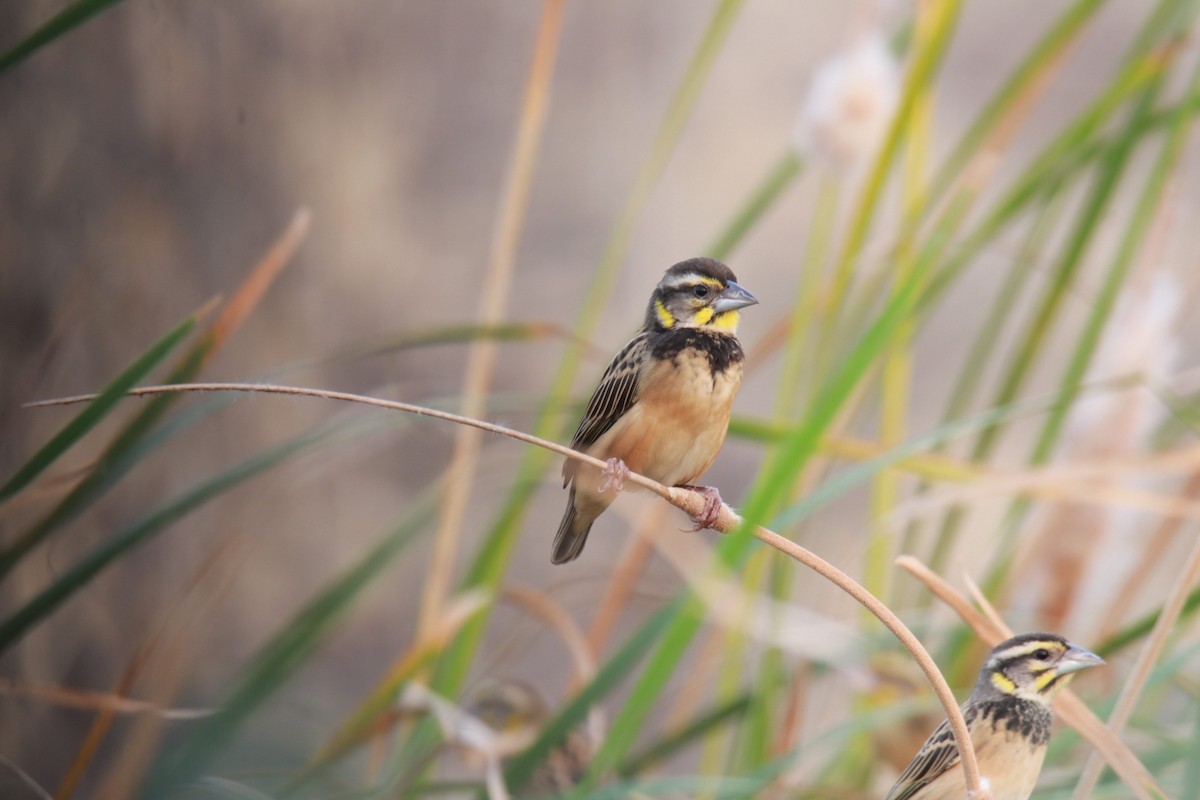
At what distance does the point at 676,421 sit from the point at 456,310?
71.7 inches

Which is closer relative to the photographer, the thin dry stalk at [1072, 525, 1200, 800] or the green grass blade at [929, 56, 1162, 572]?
the thin dry stalk at [1072, 525, 1200, 800]

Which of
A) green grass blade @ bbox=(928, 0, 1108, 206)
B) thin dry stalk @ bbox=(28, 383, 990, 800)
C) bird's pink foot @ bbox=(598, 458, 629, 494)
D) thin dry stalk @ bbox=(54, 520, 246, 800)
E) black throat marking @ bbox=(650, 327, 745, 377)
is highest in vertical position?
green grass blade @ bbox=(928, 0, 1108, 206)

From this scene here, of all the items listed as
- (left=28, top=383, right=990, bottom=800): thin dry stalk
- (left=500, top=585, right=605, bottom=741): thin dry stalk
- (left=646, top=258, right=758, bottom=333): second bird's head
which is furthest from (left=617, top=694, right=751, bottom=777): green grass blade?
(left=28, top=383, right=990, bottom=800): thin dry stalk

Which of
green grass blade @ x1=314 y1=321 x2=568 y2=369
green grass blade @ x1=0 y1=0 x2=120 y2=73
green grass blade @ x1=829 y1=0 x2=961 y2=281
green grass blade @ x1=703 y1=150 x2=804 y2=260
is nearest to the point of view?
green grass blade @ x1=0 y1=0 x2=120 y2=73

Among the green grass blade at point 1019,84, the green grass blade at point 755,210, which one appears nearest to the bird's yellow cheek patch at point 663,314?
the green grass blade at point 755,210

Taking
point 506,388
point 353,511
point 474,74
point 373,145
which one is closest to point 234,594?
point 353,511

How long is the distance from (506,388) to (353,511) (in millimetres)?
402

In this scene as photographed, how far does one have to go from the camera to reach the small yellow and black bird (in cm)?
49

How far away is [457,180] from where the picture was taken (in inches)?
89.6

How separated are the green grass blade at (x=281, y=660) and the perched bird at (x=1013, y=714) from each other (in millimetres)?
539

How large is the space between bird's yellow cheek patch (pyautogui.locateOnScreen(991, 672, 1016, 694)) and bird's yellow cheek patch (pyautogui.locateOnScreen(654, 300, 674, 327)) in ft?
0.69

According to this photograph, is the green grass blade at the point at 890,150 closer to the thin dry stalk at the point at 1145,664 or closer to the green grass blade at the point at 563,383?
the green grass blade at the point at 563,383

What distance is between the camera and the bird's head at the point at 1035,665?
1.36 ft

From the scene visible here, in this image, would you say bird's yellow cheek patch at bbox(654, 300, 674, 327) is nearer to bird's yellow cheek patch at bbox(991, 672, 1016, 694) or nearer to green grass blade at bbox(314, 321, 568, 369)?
bird's yellow cheek patch at bbox(991, 672, 1016, 694)
